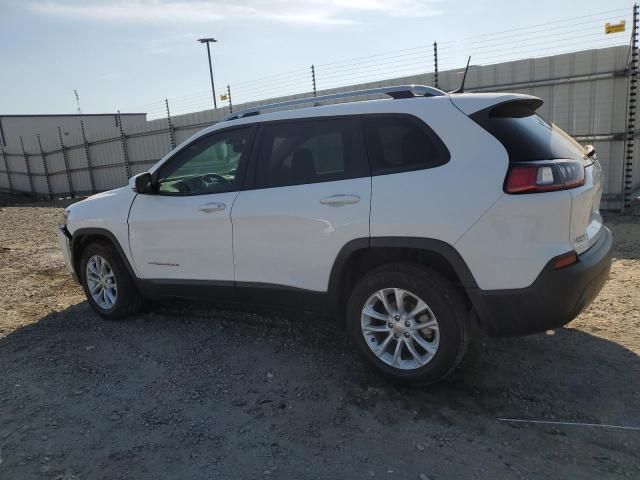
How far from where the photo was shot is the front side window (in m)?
4.08

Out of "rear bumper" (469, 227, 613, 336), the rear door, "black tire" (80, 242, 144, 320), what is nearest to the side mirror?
"black tire" (80, 242, 144, 320)

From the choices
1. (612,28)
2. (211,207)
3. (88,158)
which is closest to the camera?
(211,207)

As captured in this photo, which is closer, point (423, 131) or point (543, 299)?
point (543, 299)

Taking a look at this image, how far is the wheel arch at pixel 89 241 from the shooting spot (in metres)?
4.74

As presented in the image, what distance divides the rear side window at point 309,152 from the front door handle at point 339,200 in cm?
15

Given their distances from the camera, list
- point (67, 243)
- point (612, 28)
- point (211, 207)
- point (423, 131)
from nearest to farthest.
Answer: point (423, 131) < point (211, 207) < point (67, 243) < point (612, 28)

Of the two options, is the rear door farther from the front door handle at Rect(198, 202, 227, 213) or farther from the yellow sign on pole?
the yellow sign on pole

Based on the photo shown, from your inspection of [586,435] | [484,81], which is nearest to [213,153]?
[586,435]

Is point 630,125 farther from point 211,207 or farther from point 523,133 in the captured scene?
point 211,207

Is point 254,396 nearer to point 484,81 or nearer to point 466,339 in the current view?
point 466,339

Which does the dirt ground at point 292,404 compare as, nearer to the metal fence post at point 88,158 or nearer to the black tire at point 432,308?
the black tire at point 432,308

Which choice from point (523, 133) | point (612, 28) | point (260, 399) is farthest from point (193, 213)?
point (612, 28)

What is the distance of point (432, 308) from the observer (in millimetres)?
3152

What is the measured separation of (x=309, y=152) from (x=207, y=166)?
1.14m
